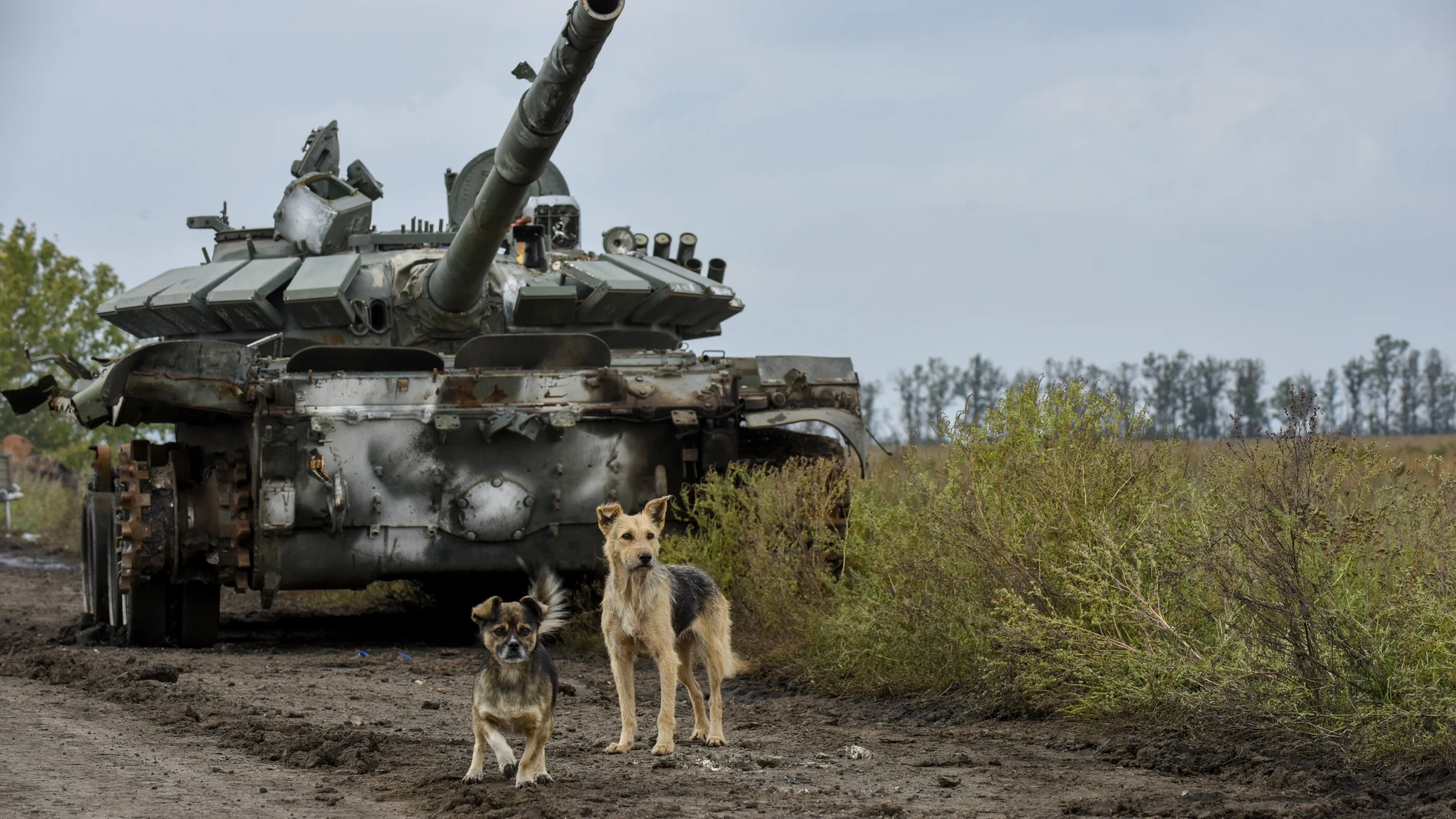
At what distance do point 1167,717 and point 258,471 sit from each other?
5.67 metres

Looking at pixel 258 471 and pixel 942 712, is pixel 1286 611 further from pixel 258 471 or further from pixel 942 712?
pixel 258 471

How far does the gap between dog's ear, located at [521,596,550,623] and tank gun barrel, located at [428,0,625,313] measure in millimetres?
3461

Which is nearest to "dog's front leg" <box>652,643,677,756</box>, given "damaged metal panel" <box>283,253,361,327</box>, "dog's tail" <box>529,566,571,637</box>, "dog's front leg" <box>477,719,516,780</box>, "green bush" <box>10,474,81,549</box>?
"dog's tail" <box>529,566,571,637</box>

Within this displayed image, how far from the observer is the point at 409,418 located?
33.4 feet

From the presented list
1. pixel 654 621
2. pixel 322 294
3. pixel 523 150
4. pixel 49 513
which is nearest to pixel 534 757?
pixel 654 621

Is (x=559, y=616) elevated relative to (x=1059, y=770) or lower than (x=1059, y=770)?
elevated

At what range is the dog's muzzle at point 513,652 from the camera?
555 cm

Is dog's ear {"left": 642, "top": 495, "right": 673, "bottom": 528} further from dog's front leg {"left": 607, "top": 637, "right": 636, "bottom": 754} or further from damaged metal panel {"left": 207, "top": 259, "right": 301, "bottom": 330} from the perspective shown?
damaged metal panel {"left": 207, "top": 259, "right": 301, "bottom": 330}

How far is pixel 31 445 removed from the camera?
34125 mm

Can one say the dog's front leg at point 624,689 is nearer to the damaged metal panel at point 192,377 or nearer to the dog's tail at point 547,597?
the dog's tail at point 547,597

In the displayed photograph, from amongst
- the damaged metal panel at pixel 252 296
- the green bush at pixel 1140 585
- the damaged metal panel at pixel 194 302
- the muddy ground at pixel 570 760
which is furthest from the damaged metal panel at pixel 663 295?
the muddy ground at pixel 570 760

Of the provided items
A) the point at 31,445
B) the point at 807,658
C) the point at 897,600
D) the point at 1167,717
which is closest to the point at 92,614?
the point at 807,658

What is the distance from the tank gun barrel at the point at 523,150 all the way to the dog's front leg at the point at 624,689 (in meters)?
3.19

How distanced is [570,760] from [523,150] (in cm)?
428
